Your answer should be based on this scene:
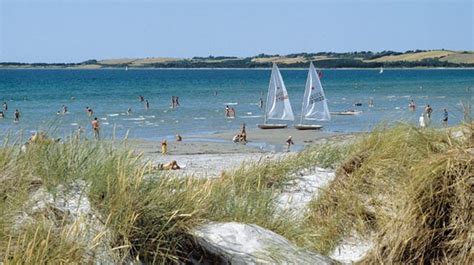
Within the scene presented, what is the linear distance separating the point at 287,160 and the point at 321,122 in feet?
123

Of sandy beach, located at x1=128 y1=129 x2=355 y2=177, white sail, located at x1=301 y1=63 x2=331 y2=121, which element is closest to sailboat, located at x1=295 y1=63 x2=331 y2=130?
white sail, located at x1=301 y1=63 x2=331 y2=121

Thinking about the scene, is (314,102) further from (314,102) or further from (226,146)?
(226,146)

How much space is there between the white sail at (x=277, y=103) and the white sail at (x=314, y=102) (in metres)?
1.06

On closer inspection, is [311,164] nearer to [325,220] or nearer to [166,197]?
[325,220]

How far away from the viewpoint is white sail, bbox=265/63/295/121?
44250 millimetres

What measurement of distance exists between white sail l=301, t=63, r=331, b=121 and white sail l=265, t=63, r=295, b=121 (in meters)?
1.06

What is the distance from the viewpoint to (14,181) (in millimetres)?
5020

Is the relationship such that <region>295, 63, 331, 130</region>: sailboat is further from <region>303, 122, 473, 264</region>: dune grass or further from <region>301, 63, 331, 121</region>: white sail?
<region>303, 122, 473, 264</region>: dune grass

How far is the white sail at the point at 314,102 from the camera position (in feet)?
143

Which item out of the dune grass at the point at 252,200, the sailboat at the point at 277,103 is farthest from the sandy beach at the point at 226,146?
the dune grass at the point at 252,200

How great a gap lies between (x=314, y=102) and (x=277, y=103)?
223 centimetres

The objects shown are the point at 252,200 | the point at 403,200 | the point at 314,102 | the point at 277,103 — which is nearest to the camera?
the point at 252,200

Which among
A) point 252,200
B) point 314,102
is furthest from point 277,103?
point 252,200

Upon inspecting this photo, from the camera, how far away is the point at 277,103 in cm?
4481
